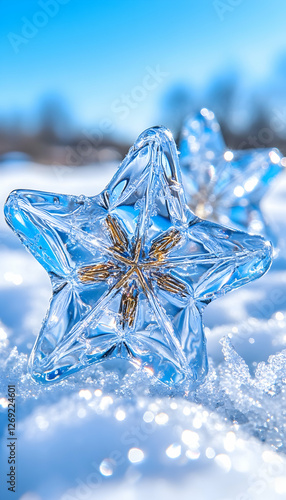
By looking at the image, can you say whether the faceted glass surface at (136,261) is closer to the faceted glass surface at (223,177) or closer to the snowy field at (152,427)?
the snowy field at (152,427)

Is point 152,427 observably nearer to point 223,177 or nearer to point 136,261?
point 136,261

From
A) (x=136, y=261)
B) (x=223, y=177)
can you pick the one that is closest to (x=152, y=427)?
(x=136, y=261)

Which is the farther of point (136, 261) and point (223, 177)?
point (223, 177)

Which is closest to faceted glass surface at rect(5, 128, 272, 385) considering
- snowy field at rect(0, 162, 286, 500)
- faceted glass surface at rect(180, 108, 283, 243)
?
snowy field at rect(0, 162, 286, 500)

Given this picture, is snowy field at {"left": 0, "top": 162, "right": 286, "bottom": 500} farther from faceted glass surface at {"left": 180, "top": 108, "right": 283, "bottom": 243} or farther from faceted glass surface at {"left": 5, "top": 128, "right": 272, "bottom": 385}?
faceted glass surface at {"left": 180, "top": 108, "right": 283, "bottom": 243}

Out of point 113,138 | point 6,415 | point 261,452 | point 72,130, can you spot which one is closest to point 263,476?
point 261,452

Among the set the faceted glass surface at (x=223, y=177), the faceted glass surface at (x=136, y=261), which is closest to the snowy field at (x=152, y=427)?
the faceted glass surface at (x=136, y=261)

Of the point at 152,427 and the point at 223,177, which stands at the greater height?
the point at 223,177
